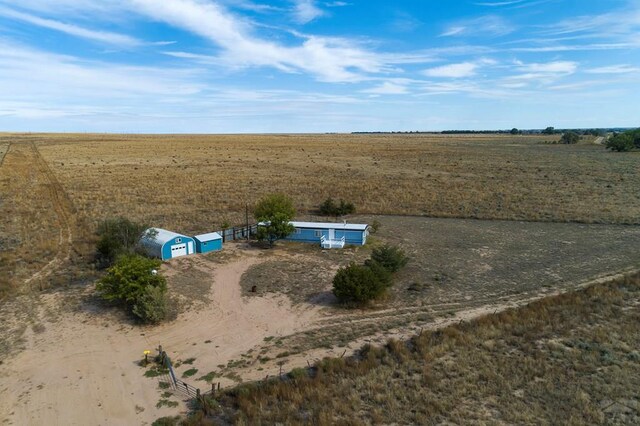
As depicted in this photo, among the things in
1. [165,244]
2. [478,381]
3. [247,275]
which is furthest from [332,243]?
[478,381]

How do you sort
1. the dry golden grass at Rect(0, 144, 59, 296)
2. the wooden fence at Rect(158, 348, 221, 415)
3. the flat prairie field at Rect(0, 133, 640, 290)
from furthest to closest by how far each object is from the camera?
the flat prairie field at Rect(0, 133, 640, 290) → the dry golden grass at Rect(0, 144, 59, 296) → the wooden fence at Rect(158, 348, 221, 415)

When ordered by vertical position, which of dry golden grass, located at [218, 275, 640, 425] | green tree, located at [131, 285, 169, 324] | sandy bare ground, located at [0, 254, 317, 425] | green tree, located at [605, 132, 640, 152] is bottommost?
sandy bare ground, located at [0, 254, 317, 425]

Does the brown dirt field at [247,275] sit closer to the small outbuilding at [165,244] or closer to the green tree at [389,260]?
the green tree at [389,260]

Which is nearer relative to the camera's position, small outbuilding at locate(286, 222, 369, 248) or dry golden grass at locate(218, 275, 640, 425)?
dry golden grass at locate(218, 275, 640, 425)

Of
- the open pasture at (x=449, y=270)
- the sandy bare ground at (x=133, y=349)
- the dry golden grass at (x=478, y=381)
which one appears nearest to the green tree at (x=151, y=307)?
the sandy bare ground at (x=133, y=349)

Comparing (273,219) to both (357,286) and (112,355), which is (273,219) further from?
(112,355)

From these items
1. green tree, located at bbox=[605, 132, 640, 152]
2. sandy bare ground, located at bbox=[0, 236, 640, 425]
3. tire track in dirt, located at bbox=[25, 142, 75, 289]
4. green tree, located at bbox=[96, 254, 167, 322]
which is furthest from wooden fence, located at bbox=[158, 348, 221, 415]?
green tree, located at bbox=[605, 132, 640, 152]

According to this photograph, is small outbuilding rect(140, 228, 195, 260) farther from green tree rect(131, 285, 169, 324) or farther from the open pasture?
green tree rect(131, 285, 169, 324)
